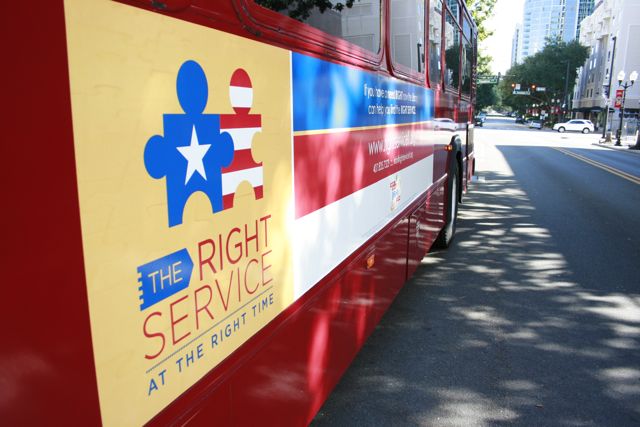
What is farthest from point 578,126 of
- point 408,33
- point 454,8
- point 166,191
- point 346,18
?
point 166,191

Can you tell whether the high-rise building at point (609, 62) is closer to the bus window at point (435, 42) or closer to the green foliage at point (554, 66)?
the green foliage at point (554, 66)

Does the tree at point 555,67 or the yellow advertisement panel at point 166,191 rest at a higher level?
the tree at point 555,67

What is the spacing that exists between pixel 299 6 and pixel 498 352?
3237 mm

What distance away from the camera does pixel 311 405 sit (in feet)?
8.59

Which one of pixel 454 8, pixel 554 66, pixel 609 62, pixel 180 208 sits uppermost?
pixel 554 66

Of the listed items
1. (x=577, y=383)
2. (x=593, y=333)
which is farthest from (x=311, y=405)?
(x=593, y=333)

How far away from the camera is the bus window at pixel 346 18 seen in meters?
2.34

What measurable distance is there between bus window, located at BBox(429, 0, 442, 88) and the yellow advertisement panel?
3.54m

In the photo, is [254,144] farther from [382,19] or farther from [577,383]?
[577,383]

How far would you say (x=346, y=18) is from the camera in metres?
2.97

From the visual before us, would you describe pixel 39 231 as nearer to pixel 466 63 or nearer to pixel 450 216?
pixel 450 216

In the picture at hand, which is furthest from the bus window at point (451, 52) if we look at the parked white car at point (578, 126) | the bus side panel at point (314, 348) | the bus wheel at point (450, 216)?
the parked white car at point (578, 126)

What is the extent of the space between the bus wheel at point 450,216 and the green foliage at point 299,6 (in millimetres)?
4844

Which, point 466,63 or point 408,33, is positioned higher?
point 466,63
